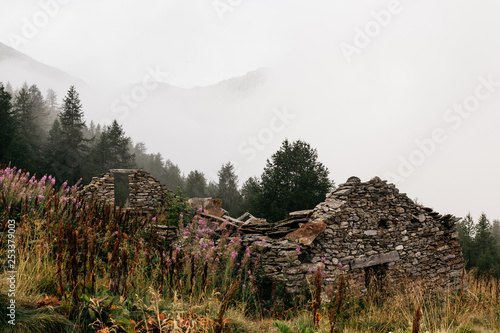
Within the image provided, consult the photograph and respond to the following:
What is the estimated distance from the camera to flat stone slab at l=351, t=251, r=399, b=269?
857 centimetres

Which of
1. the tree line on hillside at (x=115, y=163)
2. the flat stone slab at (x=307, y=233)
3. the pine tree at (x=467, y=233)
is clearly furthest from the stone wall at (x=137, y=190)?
the pine tree at (x=467, y=233)

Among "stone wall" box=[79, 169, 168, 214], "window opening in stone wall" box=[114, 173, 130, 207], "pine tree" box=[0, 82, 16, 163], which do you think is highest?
"pine tree" box=[0, 82, 16, 163]

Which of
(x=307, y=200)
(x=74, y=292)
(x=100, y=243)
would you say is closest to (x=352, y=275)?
(x=100, y=243)

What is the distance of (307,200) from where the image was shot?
23.8 meters

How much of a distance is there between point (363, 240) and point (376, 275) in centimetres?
126

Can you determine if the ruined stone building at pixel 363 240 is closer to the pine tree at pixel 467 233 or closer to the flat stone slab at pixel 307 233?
the flat stone slab at pixel 307 233

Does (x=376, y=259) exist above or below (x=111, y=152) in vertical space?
below

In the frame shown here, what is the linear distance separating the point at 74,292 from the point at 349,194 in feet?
25.8

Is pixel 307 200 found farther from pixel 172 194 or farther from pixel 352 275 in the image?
pixel 352 275

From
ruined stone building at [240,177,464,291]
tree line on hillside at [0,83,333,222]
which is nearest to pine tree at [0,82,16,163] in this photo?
tree line on hillside at [0,83,333,222]

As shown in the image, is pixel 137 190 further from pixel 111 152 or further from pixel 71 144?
pixel 111 152

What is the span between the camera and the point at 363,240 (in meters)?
8.88

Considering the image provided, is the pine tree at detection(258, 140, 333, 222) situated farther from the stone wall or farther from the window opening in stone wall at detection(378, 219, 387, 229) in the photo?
the window opening in stone wall at detection(378, 219, 387, 229)

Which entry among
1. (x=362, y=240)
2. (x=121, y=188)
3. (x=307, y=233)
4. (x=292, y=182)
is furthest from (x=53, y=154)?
(x=362, y=240)
